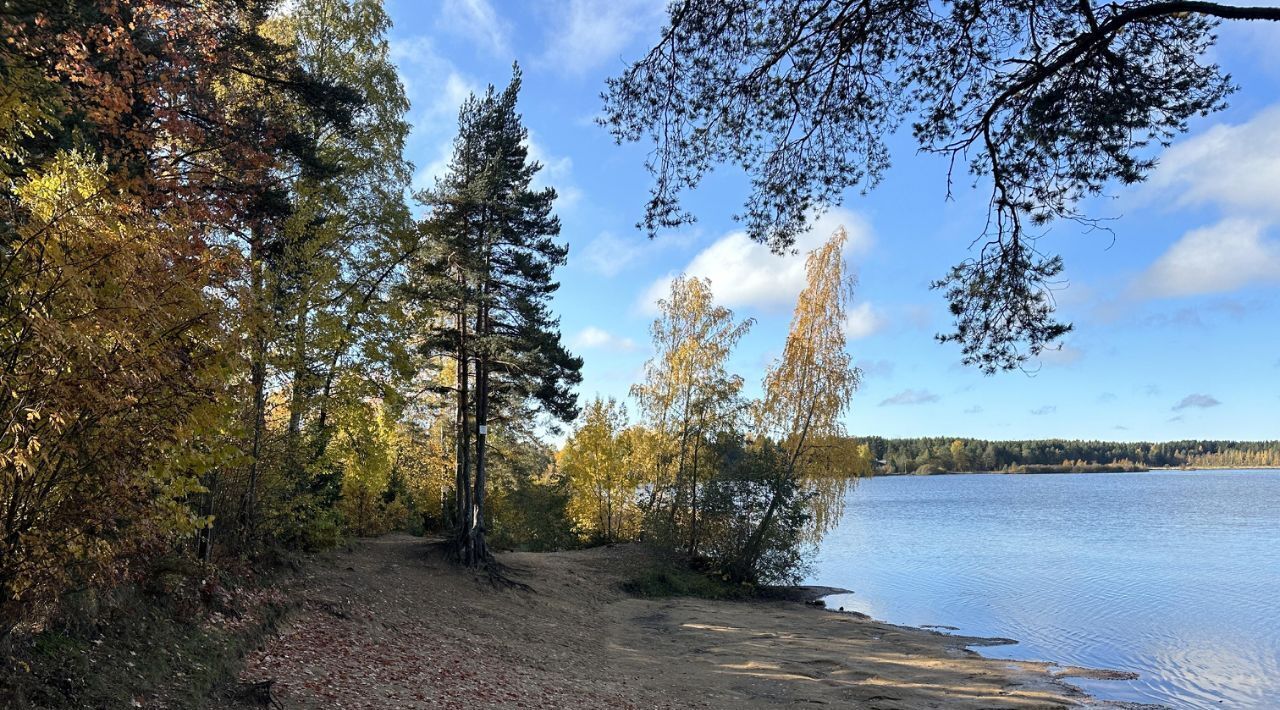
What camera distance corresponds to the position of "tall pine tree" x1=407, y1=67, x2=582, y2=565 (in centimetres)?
1627

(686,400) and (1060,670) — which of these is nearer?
(1060,670)

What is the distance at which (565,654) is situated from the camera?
12.6 metres

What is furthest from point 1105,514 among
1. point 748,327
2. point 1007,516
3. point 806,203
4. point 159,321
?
point 159,321

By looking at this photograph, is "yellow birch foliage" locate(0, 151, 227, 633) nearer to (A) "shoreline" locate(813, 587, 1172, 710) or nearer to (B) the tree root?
(B) the tree root

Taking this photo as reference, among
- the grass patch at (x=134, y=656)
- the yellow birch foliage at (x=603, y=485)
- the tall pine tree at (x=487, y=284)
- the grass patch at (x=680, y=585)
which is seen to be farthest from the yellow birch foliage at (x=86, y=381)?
the yellow birch foliage at (x=603, y=485)

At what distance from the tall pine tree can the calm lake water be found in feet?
41.4

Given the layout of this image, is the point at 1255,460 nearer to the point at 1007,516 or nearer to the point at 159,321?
the point at 1007,516

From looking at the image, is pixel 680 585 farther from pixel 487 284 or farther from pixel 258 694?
pixel 258 694

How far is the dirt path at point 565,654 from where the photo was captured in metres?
8.45

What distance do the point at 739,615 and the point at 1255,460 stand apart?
182758 millimetres

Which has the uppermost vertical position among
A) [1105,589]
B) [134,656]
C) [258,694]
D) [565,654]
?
[134,656]

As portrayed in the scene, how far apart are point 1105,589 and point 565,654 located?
65.8ft

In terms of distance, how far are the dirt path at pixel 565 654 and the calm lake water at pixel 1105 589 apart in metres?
2.94

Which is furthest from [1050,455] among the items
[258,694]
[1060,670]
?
[258,694]
